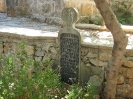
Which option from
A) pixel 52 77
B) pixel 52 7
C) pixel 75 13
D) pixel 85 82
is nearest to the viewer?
pixel 52 77

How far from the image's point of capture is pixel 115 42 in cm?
384

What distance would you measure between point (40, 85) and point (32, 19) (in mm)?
3481

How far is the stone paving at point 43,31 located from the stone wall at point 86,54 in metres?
0.10

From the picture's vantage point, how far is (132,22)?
282 inches

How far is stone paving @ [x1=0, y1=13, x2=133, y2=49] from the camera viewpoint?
188 inches

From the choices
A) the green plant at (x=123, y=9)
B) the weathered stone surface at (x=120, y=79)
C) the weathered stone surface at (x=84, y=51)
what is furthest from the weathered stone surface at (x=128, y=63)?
the green plant at (x=123, y=9)

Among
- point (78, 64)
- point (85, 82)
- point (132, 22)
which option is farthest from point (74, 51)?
point (132, 22)

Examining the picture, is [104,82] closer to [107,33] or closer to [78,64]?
[78,64]

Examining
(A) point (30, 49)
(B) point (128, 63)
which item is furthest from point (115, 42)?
(A) point (30, 49)

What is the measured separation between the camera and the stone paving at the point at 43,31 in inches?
188

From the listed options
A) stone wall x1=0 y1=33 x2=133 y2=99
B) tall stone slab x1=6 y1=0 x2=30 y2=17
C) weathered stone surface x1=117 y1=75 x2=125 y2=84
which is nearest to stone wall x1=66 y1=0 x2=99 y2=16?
tall stone slab x1=6 y1=0 x2=30 y2=17

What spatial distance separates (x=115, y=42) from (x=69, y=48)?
109 centimetres

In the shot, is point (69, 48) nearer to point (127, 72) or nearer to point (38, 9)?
point (127, 72)

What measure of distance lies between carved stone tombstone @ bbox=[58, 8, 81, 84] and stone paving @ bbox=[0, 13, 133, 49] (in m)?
0.21
